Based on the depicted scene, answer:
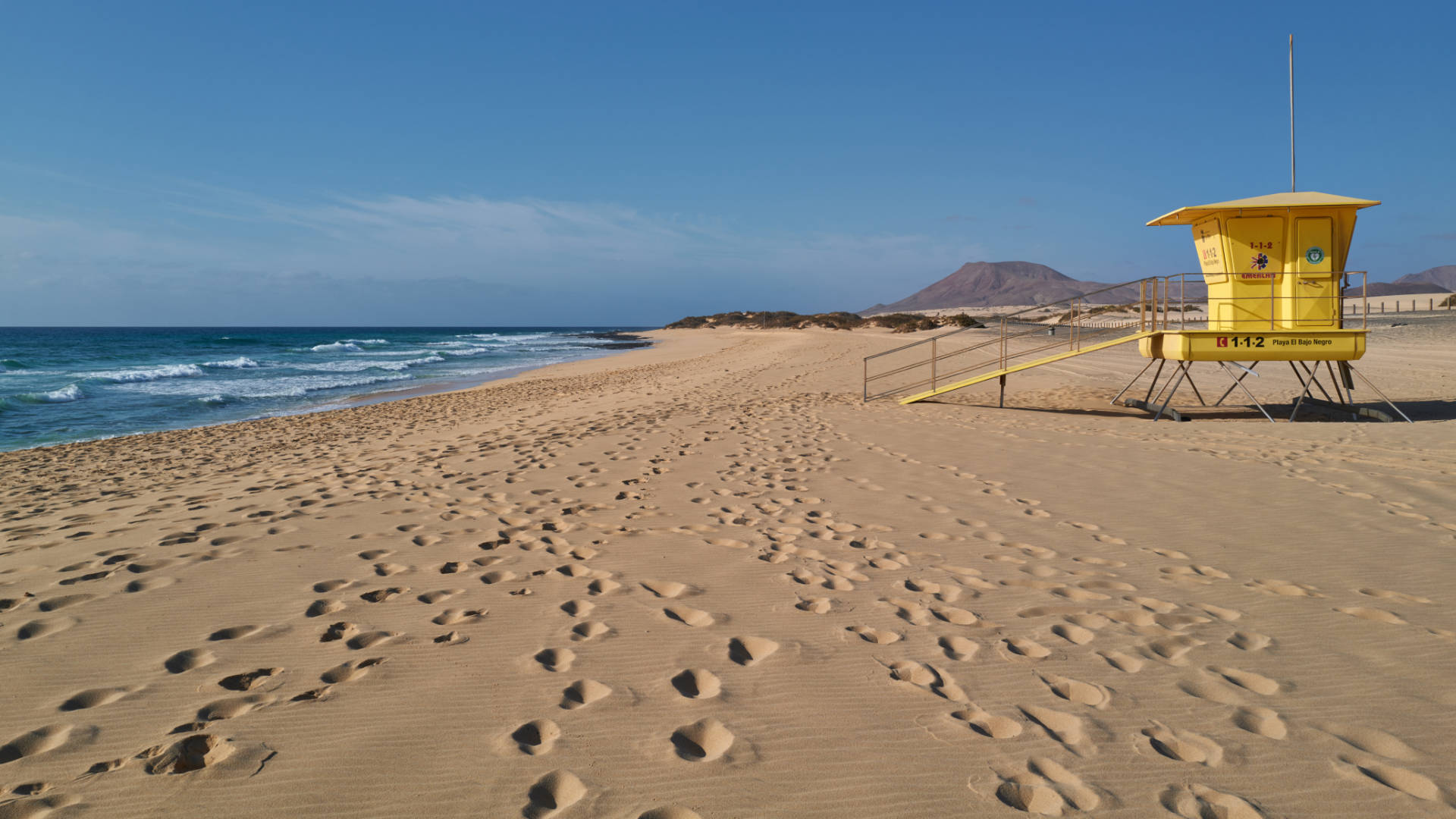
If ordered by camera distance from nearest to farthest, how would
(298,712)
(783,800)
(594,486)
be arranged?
1. (783,800)
2. (298,712)
3. (594,486)

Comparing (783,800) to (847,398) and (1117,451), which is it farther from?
(847,398)

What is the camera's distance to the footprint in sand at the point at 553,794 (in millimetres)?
2062

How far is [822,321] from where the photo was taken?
6656 cm

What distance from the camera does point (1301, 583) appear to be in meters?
3.78

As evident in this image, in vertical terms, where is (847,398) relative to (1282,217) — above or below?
below

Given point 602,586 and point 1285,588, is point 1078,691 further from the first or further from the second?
point 602,586

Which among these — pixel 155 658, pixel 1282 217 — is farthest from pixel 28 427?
pixel 1282 217

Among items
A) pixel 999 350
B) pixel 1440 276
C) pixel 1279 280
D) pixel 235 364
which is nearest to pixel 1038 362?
pixel 1279 280

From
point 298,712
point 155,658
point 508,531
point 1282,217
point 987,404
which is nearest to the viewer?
point 298,712

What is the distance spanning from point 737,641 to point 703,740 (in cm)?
76

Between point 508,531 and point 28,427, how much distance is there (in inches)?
554

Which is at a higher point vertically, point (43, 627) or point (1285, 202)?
point (1285, 202)

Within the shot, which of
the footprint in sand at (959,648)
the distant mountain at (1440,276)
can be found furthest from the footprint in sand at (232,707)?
the distant mountain at (1440,276)

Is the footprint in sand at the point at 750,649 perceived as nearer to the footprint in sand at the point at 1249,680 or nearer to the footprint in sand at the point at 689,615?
the footprint in sand at the point at 689,615
